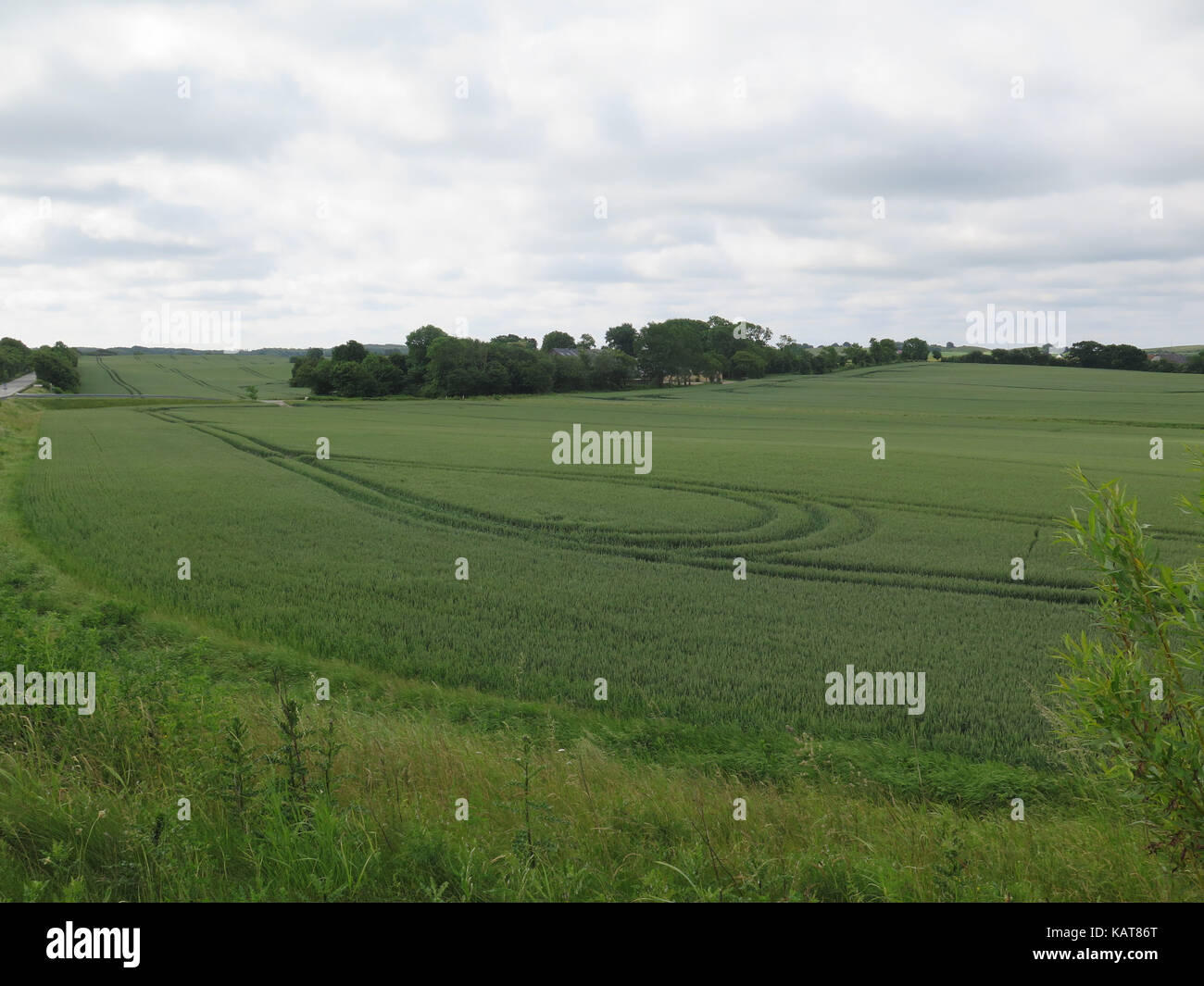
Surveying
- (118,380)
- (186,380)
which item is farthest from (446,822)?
(186,380)

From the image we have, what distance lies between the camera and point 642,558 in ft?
69.2

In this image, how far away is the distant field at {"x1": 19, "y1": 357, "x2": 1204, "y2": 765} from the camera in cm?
1207

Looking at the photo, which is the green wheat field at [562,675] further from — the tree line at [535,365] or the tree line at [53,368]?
the tree line at [53,368]

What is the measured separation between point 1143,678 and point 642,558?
17.1 metres

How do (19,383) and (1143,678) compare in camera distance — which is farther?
(19,383)

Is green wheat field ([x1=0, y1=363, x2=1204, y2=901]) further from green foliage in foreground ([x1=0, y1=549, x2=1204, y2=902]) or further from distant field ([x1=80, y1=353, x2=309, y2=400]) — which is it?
distant field ([x1=80, y1=353, x2=309, y2=400])

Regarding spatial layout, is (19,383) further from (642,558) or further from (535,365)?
(642,558)

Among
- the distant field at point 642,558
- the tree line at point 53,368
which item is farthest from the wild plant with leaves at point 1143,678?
→ the tree line at point 53,368

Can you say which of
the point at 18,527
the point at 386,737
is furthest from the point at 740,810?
the point at 18,527

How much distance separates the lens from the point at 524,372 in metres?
124

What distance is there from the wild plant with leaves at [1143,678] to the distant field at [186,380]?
429 ft

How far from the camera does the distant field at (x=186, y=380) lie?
129 meters

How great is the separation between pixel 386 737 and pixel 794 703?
5.64 metres
